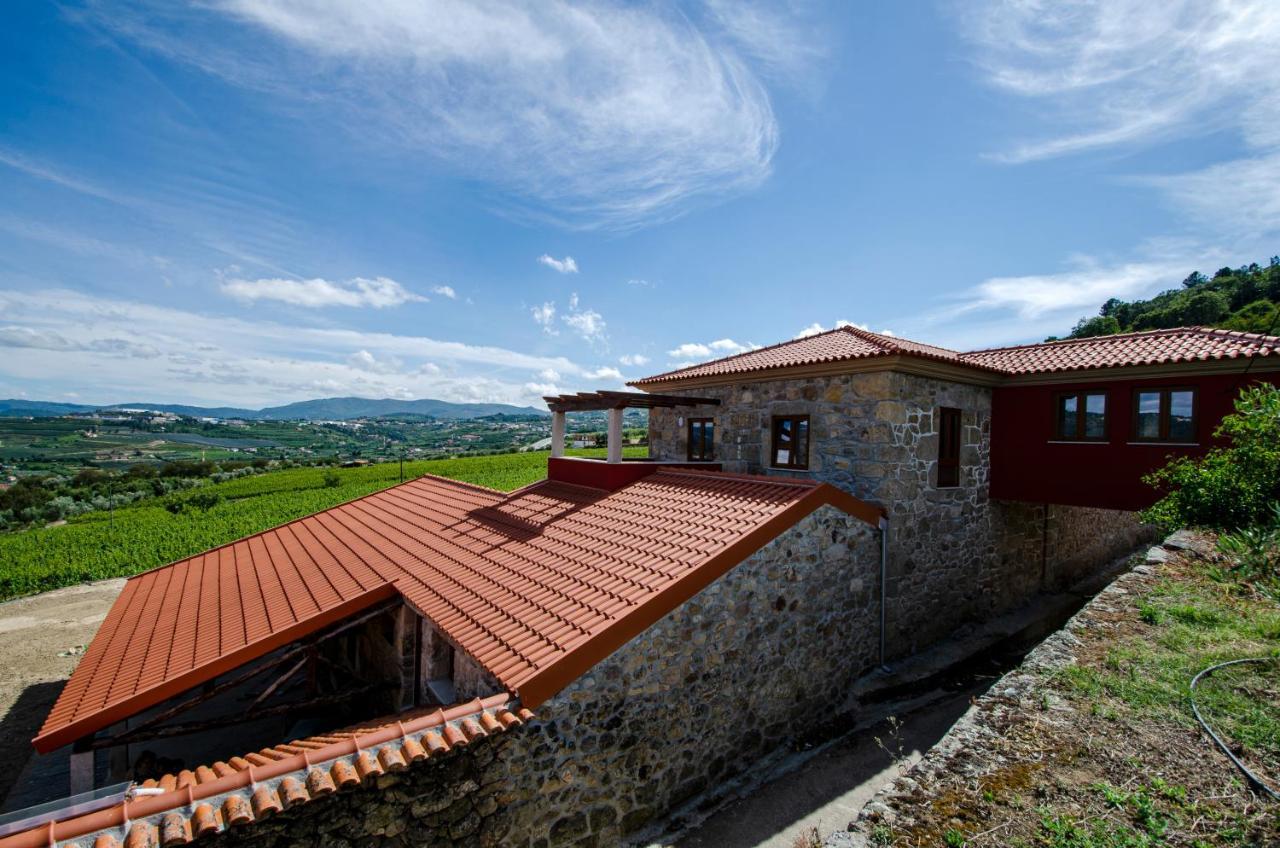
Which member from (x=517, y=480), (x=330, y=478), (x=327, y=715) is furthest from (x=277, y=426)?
(x=327, y=715)

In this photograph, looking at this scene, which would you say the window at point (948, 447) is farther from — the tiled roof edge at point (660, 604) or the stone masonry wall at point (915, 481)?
the tiled roof edge at point (660, 604)

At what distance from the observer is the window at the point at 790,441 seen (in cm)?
1085

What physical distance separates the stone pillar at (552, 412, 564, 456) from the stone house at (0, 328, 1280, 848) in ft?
0.18

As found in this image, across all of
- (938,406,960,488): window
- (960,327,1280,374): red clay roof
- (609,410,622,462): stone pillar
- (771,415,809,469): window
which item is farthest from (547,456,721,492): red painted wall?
(960,327,1280,374): red clay roof

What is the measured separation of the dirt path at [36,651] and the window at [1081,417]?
1898 centimetres

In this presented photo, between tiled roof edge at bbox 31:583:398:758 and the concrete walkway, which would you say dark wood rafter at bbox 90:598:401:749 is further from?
the concrete walkway

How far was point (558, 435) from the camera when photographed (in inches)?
525

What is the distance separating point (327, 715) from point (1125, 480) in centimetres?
1490

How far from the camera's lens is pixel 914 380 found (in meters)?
9.84

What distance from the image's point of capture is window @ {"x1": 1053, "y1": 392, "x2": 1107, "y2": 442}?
10273 mm

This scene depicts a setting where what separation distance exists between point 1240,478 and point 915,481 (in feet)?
14.8

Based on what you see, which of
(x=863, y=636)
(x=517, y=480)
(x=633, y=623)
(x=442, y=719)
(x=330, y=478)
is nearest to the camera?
(x=442, y=719)

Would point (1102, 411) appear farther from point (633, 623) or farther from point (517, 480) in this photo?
point (517, 480)

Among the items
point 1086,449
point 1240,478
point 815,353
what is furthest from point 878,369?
point 1086,449
